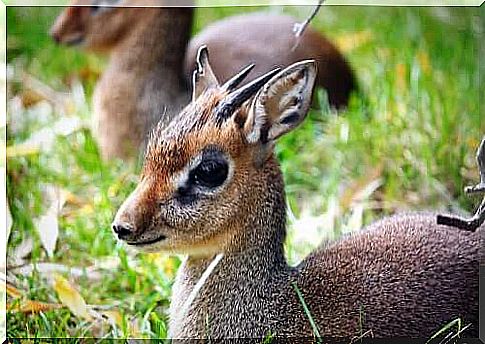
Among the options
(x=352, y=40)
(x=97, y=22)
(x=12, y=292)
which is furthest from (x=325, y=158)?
(x=12, y=292)

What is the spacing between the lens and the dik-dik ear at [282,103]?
171 cm

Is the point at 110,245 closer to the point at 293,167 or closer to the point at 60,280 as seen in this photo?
the point at 60,280

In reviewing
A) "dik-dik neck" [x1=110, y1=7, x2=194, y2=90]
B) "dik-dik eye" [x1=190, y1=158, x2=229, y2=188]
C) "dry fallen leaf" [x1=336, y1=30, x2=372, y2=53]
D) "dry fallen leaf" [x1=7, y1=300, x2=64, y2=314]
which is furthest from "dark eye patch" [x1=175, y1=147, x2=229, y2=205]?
"dry fallen leaf" [x1=336, y1=30, x2=372, y2=53]

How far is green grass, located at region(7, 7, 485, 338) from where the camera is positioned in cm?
215

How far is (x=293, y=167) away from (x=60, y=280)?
2.23ft

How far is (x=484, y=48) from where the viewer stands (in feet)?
7.25

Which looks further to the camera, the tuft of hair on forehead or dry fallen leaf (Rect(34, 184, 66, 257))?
dry fallen leaf (Rect(34, 184, 66, 257))

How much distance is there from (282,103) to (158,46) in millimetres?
1114

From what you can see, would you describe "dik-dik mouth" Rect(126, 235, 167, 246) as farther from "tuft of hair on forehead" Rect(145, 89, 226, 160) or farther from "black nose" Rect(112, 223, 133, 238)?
"tuft of hair on forehead" Rect(145, 89, 226, 160)

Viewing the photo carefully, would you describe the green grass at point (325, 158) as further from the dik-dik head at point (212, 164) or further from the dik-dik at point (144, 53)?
the dik-dik head at point (212, 164)

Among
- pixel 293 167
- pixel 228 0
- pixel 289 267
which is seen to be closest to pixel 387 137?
pixel 293 167

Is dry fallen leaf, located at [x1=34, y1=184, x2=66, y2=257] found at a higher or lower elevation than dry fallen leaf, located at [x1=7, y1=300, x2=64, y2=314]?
higher

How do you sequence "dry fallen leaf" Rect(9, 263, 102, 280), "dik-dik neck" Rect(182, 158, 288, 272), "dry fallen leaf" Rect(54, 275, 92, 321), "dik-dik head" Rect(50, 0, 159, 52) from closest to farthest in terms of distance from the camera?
"dik-dik neck" Rect(182, 158, 288, 272)
"dry fallen leaf" Rect(54, 275, 92, 321)
"dry fallen leaf" Rect(9, 263, 102, 280)
"dik-dik head" Rect(50, 0, 159, 52)

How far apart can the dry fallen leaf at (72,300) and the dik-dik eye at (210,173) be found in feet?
1.43
